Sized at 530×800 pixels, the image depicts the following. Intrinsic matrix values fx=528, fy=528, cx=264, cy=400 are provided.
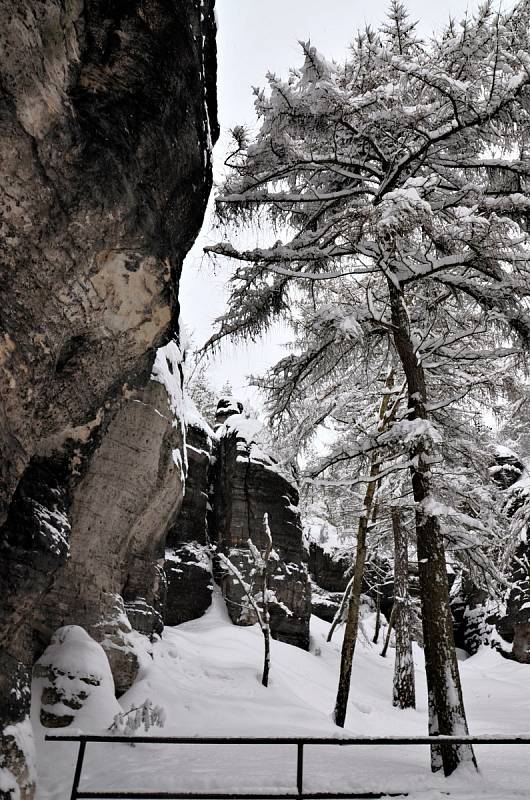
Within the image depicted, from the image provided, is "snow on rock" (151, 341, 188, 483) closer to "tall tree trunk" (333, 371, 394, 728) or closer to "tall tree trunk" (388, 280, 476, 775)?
"tall tree trunk" (333, 371, 394, 728)

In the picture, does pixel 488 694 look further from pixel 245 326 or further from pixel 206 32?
pixel 206 32

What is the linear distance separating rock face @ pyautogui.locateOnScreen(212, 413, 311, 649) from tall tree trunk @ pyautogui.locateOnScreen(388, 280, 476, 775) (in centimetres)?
1158

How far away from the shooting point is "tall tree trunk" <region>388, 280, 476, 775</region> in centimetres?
620

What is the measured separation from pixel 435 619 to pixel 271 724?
4306 mm

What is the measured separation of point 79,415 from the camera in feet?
20.1

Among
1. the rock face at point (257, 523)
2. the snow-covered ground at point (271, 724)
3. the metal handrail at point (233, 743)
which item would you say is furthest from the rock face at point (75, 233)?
the rock face at point (257, 523)

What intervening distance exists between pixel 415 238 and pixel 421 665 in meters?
19.8

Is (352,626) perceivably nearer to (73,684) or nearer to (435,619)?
(435,619)

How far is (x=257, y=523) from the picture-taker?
19188mm

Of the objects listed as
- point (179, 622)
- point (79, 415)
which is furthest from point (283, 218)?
A: point (179, 622)

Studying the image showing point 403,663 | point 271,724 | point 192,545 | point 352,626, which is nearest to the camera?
point 271,724

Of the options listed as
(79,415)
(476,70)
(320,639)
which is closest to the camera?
(79,415)

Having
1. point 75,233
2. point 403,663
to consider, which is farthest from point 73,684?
point 403,663

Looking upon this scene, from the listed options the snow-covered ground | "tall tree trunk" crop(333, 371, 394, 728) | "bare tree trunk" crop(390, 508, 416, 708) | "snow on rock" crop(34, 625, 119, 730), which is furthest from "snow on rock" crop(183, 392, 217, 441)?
"snow on rock" crop(34, 625, 119, 730)
